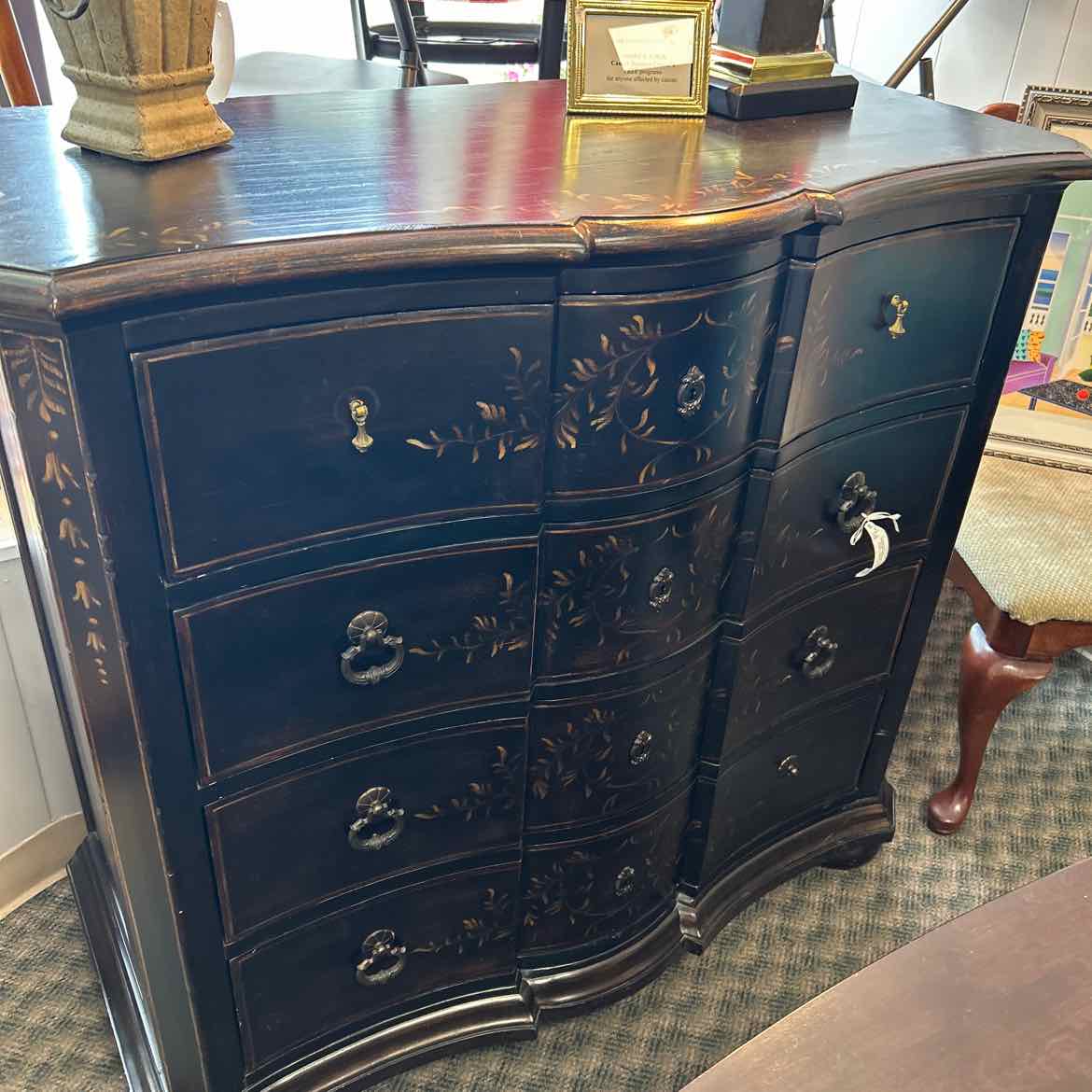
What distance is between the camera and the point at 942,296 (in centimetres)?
122

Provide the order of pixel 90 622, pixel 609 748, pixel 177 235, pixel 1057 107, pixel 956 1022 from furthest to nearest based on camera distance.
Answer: pixel 1057 107
pixel 609 748
pixel 90 622
pixel 177 235
pixel 956 1022

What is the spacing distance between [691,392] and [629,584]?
0.21 m

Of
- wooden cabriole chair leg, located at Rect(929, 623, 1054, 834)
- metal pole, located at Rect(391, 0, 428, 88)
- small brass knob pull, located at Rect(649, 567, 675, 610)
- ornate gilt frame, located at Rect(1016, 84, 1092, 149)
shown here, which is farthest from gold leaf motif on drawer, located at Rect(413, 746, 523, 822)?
ornate gilt frame, located at Rect(1016, 84, 1092, 149)

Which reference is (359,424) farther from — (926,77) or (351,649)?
(926,77)

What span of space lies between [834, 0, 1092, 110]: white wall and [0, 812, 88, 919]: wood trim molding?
2122 mm

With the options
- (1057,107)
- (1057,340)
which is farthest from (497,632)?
(1057,107)

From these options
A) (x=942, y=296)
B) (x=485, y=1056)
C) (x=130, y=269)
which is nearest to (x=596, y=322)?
(x=130, y=269)

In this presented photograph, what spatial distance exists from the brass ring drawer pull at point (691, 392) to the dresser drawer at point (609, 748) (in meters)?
0.34

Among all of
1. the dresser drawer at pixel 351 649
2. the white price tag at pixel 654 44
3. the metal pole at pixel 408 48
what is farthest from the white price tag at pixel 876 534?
the metal pole at pixel 408 48

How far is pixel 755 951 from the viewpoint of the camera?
1592 millimetres

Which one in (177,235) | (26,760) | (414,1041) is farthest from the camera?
(26,760)

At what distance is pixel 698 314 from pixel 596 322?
0.11 meters

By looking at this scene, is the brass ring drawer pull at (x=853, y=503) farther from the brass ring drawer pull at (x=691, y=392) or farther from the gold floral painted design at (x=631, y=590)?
the brass ring drawer pull at (x=691, y=392)

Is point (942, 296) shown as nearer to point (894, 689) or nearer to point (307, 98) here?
point (894, 689)
